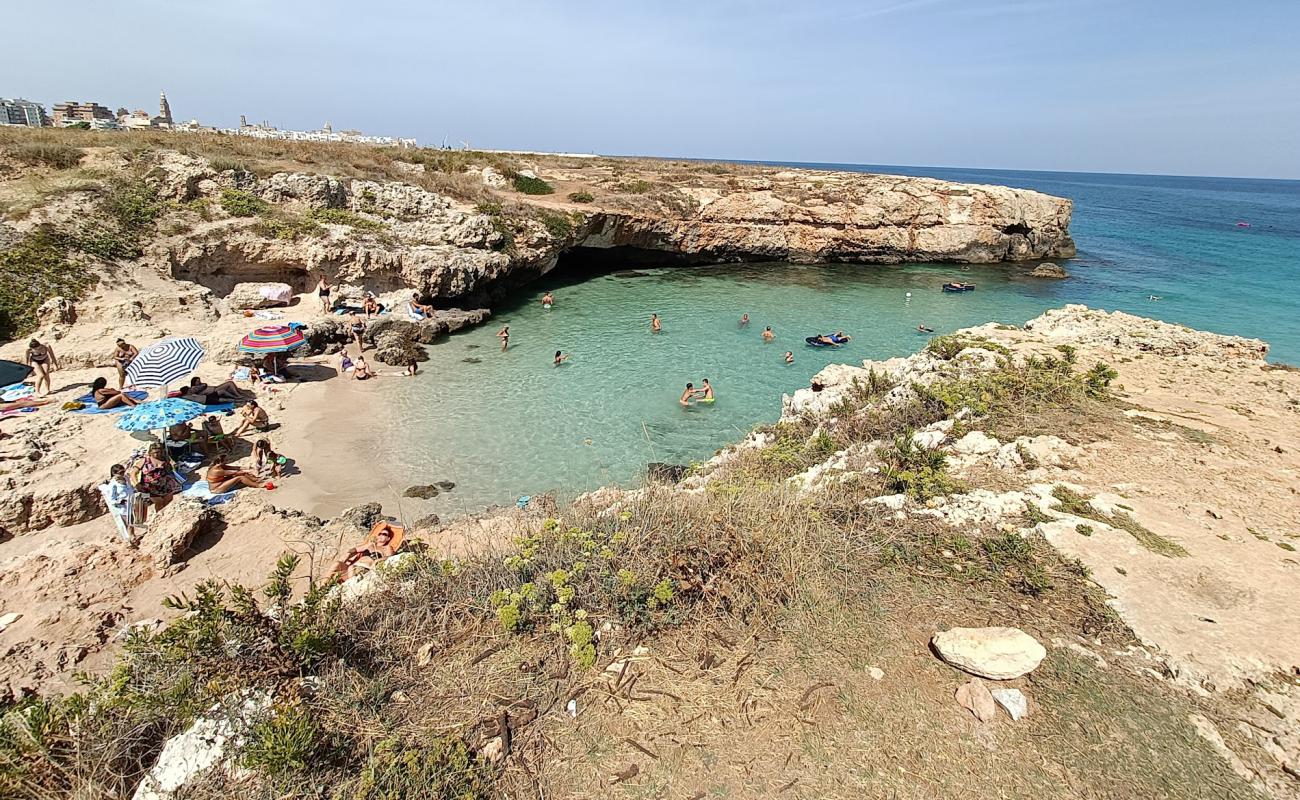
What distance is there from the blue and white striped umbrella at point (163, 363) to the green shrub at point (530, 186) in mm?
19982

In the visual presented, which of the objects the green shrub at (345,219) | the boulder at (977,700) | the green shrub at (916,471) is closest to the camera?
the boulder at (977,700)

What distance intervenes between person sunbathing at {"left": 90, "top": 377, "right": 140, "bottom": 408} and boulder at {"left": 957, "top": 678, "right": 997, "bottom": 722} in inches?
607

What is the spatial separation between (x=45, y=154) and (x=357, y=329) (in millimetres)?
13028

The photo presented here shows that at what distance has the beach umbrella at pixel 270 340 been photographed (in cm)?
1350

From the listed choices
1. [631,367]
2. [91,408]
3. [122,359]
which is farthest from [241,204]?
[631,367]

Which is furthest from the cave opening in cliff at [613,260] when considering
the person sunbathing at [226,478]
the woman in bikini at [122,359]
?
the person sunbathing at [226,478]

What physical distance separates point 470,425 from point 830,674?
10523 mm

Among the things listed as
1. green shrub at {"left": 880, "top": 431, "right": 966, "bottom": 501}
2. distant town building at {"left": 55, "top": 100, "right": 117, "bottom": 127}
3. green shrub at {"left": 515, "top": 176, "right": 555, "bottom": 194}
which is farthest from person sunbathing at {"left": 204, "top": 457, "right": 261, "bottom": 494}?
distant town building at {"left": 55, "top": 100, "right": 117, "bottom": 127}

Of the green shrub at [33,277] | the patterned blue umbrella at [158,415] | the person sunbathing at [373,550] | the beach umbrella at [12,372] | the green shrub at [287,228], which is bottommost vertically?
the person sunbathing at [373,550]

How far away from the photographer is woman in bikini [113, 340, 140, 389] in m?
12.6

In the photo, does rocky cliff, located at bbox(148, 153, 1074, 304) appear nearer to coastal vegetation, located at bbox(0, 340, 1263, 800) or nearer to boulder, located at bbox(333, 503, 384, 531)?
boulder, located at bbox(333, 503, 384, 531)

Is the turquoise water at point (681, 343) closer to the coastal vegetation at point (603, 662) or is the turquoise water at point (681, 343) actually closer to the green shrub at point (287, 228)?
the coastal vegetation at point (603, 662)

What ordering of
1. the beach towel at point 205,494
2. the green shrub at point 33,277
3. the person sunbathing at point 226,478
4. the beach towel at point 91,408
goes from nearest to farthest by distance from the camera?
the beach towel at point 205,494 → the person sunbathing at point 226,478 → the beach towel at point 91,408 → the green shrub at point 33,277

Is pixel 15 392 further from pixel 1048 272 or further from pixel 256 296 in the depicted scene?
pixel 1048 272
